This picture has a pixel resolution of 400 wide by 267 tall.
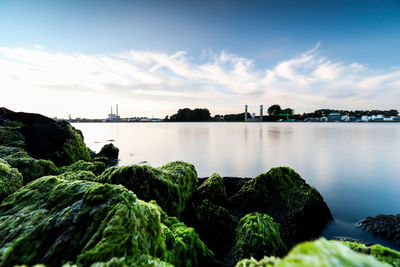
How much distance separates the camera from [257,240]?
3162 mm

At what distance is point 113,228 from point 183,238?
4.73 ft

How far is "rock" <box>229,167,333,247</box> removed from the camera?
450cm

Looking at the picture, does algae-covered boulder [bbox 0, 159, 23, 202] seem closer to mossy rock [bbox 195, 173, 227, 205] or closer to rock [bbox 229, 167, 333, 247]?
mossy rock [bbox 195, 173, 227, 205]

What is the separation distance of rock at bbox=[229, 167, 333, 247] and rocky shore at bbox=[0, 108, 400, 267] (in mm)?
24

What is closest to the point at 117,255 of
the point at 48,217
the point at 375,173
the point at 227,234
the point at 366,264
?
the point at 48,217

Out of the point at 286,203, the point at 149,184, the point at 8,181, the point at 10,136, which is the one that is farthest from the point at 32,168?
the point at 286,203

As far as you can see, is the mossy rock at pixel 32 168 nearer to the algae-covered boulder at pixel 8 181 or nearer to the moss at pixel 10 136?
the algae-covered boulder at pixel 8 181

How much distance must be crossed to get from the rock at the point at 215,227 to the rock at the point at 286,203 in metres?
1.29

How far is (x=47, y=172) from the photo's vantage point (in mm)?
4469

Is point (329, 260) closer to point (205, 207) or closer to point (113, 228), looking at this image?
point (113, 228)

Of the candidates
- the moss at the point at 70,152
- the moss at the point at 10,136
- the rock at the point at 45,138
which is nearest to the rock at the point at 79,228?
the moss at the point at 70,152

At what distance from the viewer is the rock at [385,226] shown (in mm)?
4220

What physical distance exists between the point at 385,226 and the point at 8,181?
7848 mm

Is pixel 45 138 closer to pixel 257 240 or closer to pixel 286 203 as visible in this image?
pixel 257 240
